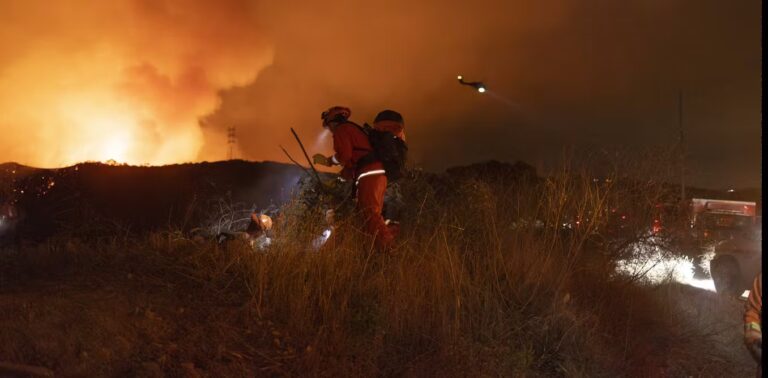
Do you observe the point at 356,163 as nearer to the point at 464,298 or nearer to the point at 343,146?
the point at 343,146

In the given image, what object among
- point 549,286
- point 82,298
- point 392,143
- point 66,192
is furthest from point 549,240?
point 66,192

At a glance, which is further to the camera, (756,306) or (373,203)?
(373,203)

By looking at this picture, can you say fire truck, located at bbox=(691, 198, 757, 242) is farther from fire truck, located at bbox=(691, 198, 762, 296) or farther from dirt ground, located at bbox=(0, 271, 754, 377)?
dirt ground, located at bbox=(0, 271, 754, 377)

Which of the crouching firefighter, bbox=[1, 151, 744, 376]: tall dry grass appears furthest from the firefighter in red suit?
bbox=[1, 151, 744, 376]: tall dry grass

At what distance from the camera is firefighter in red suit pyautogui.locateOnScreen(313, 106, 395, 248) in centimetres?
605

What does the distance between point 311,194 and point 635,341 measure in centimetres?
436

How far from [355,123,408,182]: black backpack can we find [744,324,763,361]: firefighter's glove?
12.4ft

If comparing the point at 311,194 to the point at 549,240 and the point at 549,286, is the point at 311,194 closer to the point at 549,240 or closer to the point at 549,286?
the point at 549,240

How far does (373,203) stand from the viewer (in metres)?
6.07

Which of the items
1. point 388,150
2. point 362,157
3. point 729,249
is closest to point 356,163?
point 362,157

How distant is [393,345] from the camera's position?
383 cm

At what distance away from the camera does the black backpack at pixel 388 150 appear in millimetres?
6504

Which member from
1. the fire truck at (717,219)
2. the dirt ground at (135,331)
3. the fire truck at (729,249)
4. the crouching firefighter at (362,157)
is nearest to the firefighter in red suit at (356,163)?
the crouching firefighter at (362,157)

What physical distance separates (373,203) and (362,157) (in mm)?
567
